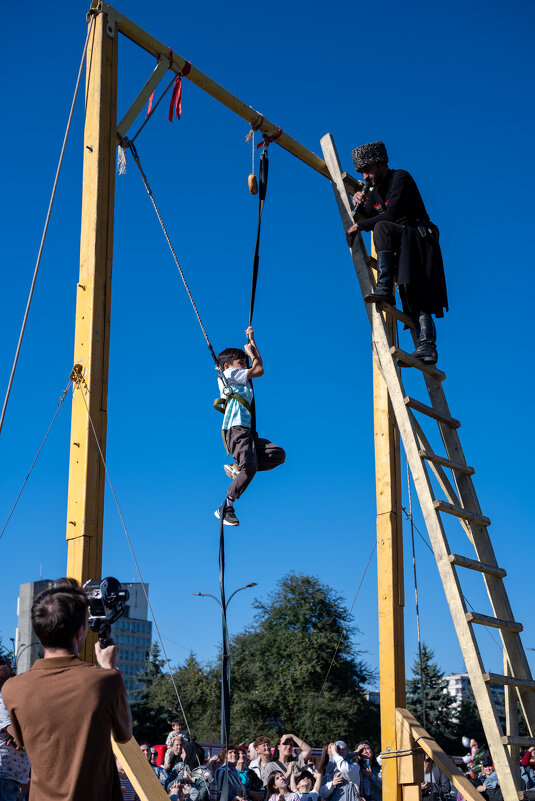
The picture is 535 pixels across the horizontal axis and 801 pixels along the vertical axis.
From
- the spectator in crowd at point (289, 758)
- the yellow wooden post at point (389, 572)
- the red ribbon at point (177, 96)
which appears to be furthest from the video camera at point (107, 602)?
the spectator in crowd at point (289, 758)

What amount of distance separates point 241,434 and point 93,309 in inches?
58.7

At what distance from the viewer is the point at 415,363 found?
6.39 metres

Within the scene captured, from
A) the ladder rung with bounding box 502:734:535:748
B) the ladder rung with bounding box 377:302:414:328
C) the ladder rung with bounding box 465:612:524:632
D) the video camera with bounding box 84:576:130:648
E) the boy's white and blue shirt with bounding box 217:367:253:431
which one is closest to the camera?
the video camera with bounding box 84:576:130:648

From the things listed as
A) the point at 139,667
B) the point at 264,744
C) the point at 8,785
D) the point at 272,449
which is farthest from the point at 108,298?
the point at 139,667

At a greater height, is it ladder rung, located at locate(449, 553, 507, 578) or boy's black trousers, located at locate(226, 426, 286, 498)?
boy's black trousers, located at locate(226, 426, 286, 498)

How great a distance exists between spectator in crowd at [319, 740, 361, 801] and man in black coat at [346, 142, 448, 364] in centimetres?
449

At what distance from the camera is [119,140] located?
5848 mm

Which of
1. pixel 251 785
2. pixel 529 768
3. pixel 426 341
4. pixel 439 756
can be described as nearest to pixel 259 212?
pixel 426 341

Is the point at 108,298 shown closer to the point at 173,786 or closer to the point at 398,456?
the point at 398,456

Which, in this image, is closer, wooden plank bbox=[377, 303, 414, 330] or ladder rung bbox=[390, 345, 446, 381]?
ladder rung bbox=[390, 345, 446, 381]

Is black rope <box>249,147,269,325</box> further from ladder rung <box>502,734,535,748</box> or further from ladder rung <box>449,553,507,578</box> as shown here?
ladder rung <box>502,734,535,748</box>

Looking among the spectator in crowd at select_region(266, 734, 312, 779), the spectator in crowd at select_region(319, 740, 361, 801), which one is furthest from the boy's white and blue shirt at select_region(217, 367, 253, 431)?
the spectator in crowd at select_region(266, 734, 312, 779)

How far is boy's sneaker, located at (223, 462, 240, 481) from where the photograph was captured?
629 centimetres

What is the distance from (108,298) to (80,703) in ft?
9.79
